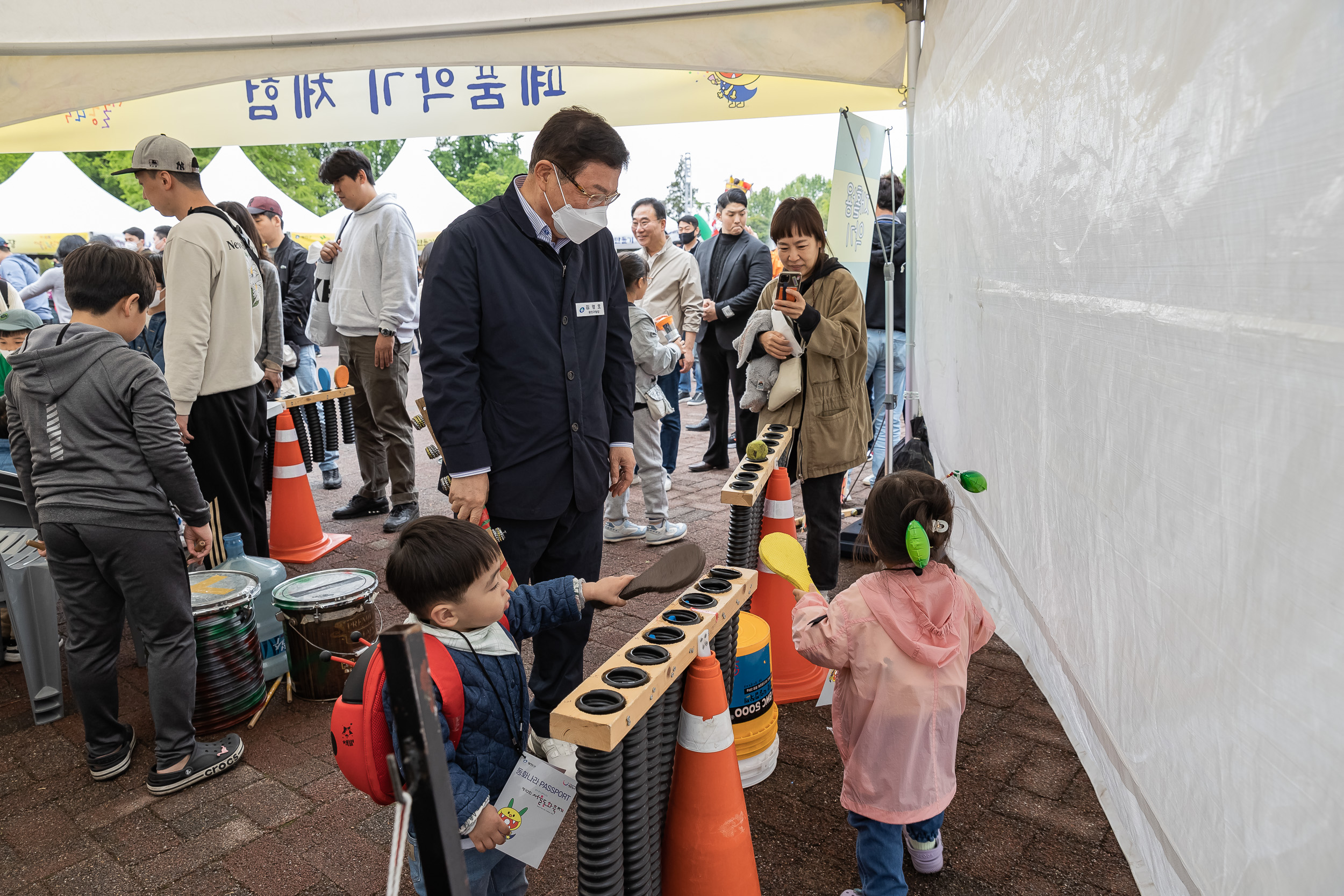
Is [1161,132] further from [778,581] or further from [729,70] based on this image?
[729,70]

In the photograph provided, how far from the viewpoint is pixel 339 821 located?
2.52m

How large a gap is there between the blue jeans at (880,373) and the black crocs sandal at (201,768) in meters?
3.72

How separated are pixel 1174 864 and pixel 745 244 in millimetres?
5061

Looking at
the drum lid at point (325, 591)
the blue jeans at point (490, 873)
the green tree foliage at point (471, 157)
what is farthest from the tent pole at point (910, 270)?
the green tree foliage at point (471, 157)

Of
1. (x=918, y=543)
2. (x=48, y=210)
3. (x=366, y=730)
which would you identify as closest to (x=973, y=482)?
(x=918, y=543)

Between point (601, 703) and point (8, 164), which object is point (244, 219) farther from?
point (8, 164)

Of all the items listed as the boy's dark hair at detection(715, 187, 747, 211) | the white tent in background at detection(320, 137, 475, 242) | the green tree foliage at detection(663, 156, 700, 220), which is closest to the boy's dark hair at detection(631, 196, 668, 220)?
the boy's dark hair at detection(715, 187, 747, 211)

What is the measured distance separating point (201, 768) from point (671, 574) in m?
1.98

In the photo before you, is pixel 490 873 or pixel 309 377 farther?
pixel 309 377

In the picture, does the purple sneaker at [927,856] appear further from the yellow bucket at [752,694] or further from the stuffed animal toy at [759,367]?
the stuffed animal toy at [759,367]

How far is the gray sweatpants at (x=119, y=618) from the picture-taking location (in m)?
2.60

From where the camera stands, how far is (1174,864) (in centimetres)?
148

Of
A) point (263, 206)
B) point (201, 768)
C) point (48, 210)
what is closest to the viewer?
point (201, 768)

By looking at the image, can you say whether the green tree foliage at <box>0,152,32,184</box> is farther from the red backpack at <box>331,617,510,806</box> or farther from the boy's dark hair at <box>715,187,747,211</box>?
the red backpack at <box>331,617,510,806</box>
